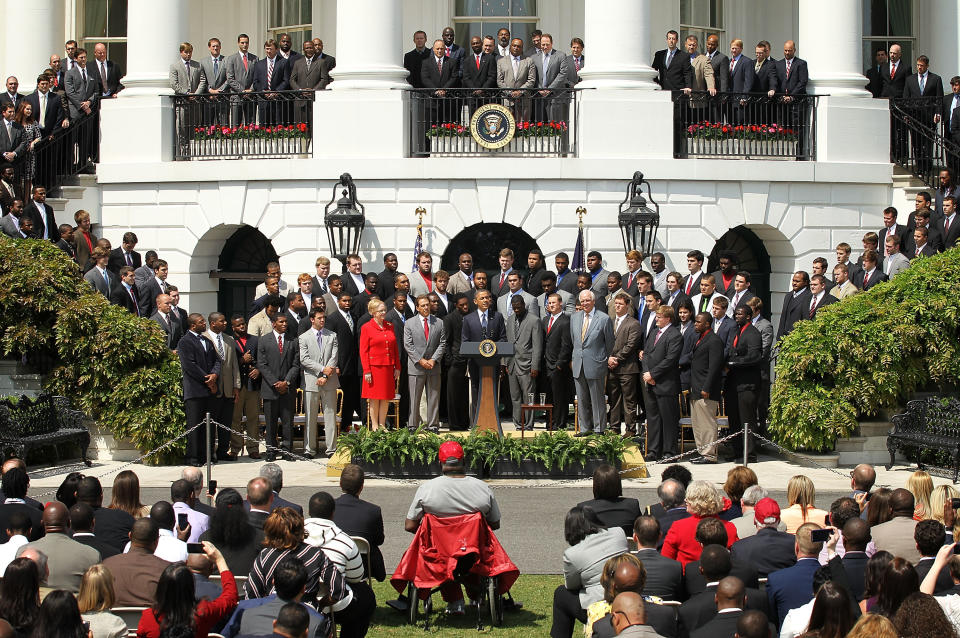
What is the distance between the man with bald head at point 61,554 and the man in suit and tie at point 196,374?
8.86 metres

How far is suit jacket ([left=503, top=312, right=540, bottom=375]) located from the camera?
67.5 ft

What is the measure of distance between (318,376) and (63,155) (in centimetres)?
875

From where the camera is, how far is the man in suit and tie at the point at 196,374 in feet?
61.4

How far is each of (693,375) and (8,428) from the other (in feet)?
28.5

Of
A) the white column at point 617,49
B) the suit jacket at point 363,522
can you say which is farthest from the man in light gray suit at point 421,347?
the suit jacket at point 363,522

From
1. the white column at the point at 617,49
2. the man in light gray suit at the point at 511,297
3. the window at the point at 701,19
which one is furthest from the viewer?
the window at the point at 701,19

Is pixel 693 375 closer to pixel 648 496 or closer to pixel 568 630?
pixel 648 496

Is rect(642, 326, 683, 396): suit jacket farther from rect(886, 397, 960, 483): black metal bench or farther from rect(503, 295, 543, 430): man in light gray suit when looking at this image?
rect(886, 397, 960, 483): black metal bench

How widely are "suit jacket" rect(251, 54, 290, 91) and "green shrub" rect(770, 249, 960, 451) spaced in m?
10.4

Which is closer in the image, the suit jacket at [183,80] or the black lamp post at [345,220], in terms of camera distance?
the black lamp post at [345,220]

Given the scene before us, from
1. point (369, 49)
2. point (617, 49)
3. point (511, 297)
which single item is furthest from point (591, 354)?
point (369, 49)

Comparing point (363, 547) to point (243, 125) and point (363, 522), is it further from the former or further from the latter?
point (243, 125)

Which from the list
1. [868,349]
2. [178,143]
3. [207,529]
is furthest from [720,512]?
[178,143]

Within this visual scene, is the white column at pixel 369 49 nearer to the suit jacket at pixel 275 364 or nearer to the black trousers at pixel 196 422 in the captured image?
the suit jacket at pixel 275 364
